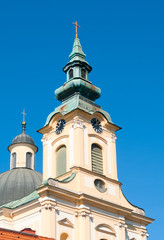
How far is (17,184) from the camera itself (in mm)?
43500

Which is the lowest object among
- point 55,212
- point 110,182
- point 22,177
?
point 55,212

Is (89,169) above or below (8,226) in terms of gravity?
above

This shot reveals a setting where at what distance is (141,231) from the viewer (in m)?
39.4

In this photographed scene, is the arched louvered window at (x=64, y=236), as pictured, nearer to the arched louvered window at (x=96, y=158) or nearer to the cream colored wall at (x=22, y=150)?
the arched louvered window at (x=96, y=158)

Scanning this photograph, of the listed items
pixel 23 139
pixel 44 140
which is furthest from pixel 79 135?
pixel 23 139

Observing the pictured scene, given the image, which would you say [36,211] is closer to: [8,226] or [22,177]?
[8,226]

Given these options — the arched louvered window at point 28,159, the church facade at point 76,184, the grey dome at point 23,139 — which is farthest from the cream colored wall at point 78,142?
the grey dome at point 23,139

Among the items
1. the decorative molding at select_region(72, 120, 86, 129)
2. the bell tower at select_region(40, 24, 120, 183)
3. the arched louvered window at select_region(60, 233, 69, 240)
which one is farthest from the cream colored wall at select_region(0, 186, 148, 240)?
the decorative molding at select_region(72, 120, 86, 129)

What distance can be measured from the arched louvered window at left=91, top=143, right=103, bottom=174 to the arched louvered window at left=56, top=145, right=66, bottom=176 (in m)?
2.04

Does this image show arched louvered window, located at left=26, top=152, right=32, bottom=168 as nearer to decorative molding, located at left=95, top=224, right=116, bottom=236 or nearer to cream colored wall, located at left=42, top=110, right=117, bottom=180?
cream colored wall, located at left=42, top=110, right=117, bottom=180

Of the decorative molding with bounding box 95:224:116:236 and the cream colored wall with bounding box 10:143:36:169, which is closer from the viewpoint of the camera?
the decorative molding with bounding box 95:224:116:236

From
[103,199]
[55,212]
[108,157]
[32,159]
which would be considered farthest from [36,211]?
[32,159]

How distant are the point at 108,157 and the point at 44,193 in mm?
7387

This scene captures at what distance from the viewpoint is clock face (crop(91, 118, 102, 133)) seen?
39534 mm
